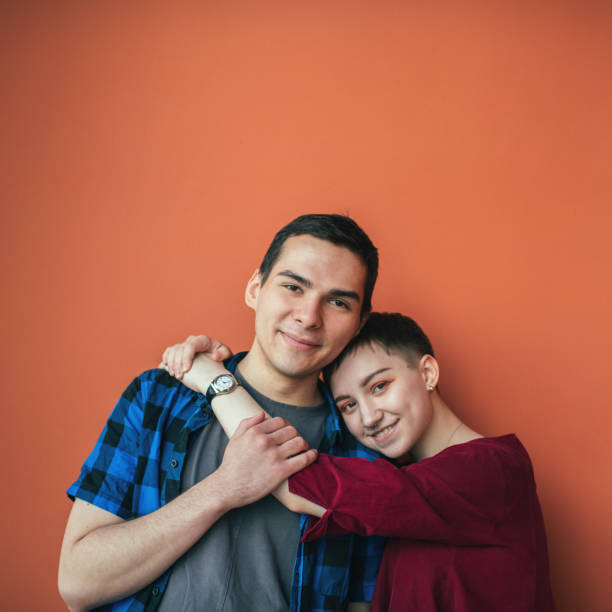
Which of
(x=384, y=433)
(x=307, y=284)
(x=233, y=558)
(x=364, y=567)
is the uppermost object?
(x=307, y=284)

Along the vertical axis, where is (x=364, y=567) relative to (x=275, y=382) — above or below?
below

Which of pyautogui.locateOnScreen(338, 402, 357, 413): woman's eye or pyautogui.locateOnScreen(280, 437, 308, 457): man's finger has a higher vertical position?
pyautogui.locateOnScreen(338, 402, 357, 413): woman's eye

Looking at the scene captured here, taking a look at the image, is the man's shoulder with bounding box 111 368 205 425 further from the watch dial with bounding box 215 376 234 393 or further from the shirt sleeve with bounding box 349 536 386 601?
the shirt sleeve with bounding box 349 536 386 601

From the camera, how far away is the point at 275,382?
59.4 inches

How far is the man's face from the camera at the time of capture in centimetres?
144

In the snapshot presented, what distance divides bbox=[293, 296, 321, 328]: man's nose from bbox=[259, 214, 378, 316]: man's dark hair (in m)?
0.19

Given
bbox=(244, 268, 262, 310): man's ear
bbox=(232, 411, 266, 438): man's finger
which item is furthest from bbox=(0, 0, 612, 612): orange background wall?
bbox=(232, 411, 266, 438): man's finger

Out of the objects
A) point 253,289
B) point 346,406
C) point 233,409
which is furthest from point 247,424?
point 253,289

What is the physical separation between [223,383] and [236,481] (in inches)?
11.3

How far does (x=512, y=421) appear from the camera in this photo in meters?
1.80

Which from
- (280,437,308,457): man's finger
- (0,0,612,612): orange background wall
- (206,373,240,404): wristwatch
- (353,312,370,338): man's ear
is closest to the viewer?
(280,437,308,457): man's finger

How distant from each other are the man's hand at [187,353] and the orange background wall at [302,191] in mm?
403

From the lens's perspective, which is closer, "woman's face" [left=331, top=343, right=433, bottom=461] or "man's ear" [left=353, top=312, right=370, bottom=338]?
"woman's face" [left=331, top=343, right=433, bottom=461]

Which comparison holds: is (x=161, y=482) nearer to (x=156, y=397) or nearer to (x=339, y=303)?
(x=156, y=397)
